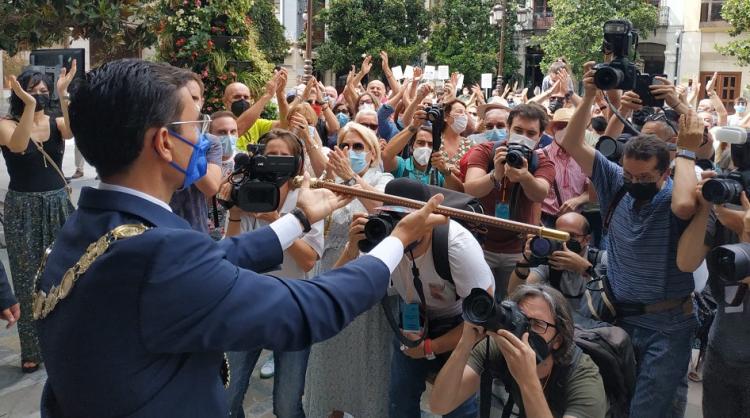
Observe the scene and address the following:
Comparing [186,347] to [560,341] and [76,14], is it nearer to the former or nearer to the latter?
[560,341]

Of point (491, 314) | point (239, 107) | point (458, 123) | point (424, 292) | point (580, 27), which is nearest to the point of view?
point (491, 314)

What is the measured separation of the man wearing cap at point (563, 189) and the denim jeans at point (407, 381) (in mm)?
2227

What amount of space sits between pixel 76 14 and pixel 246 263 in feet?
18.9

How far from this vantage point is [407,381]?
11.2ft

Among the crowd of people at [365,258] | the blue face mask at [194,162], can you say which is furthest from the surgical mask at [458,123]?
the blue face mask at [194,162]

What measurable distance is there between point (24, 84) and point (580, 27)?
27.0m

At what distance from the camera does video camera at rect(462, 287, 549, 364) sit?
8.13 ft

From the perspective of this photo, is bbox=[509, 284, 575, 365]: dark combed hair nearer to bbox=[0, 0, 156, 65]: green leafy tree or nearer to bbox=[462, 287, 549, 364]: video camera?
bbox=[462, 287, 549, 364]: video camera

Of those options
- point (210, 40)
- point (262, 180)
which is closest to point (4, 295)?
point (262, 180)

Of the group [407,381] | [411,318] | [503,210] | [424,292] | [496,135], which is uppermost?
[496,135]

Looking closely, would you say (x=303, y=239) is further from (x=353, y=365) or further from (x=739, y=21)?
(x=739, y=21)

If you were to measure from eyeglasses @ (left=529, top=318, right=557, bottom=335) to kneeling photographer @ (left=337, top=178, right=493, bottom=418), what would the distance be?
25 cm

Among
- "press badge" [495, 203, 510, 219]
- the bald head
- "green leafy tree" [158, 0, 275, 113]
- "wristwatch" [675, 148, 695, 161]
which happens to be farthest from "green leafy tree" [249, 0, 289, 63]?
"wristwatch" [675, 148, 695, 161]

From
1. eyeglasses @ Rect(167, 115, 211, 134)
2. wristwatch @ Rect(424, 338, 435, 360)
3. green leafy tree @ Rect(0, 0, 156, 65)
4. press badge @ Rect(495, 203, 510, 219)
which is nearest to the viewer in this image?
eyeglasses @ Rect(167, 115, 211, 134)
